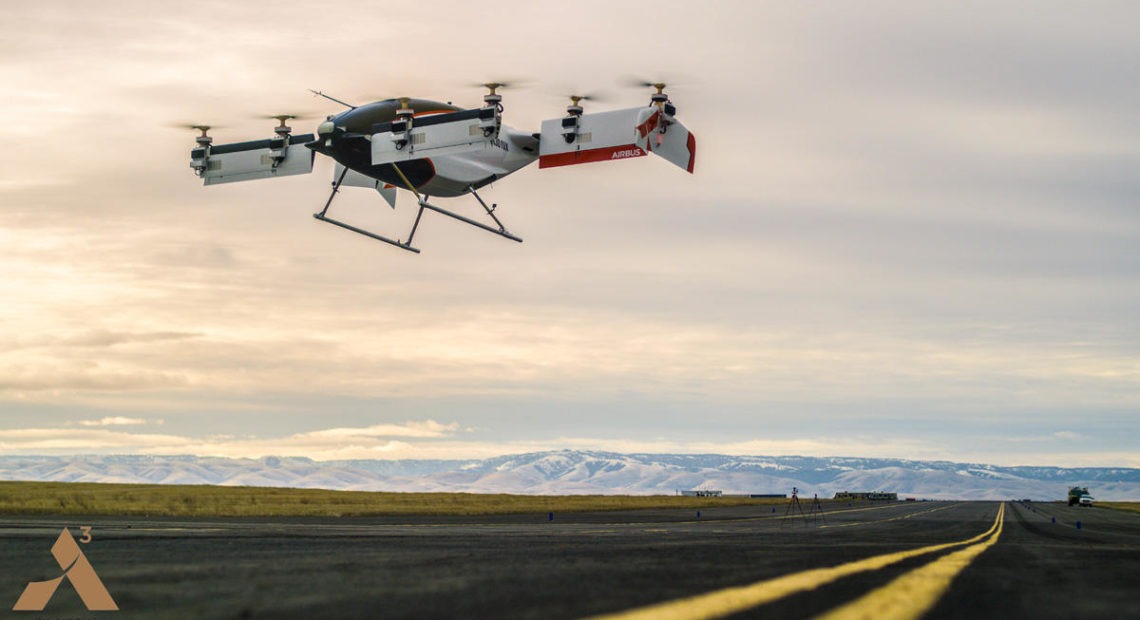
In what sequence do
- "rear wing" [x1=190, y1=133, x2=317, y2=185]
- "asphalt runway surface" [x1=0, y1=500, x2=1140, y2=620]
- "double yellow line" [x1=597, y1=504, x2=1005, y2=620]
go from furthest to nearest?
"rear wing" [x1=190, y1=133, x2=317, y2=185] → "asphalt runway surface" [x1=0, y1=500, x2=1140, y2=620] → "double yellow line" [x1=597, y1=504, x2=1005, y2=620]

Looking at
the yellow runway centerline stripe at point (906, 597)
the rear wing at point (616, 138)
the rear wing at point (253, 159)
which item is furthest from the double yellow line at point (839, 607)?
the rear wing at point (253, 159)

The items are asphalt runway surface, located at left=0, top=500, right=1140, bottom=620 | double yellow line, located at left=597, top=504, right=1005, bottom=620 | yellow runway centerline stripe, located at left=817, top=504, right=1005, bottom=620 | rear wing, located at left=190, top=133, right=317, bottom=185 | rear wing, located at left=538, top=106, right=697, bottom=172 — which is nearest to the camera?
double yellow line, located at left=597, top=504, right=1005, bottom=620

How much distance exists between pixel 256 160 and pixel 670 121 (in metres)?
22.4

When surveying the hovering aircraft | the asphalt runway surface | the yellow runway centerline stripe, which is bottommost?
the asphalt runway surface

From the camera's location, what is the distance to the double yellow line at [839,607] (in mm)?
11406

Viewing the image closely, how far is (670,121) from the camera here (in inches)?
1626

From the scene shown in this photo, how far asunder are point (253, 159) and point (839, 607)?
150ft

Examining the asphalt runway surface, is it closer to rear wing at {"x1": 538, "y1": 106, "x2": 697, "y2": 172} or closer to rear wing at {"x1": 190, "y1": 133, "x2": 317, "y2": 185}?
rear wing at {"x1": 538, "y1": 106, "x2": 697, "y2": 172}

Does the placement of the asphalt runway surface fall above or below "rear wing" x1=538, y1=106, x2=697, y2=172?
below

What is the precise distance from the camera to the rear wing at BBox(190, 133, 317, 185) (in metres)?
51.1

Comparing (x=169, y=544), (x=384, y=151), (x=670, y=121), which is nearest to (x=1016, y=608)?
(x=169, y=544)

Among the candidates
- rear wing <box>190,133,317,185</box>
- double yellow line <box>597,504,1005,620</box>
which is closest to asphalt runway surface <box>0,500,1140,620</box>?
double yellow line <box>597,504,1005,620</box>

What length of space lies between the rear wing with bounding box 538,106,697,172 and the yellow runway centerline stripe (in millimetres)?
24426

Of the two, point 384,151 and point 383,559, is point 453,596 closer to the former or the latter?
point 383,559
